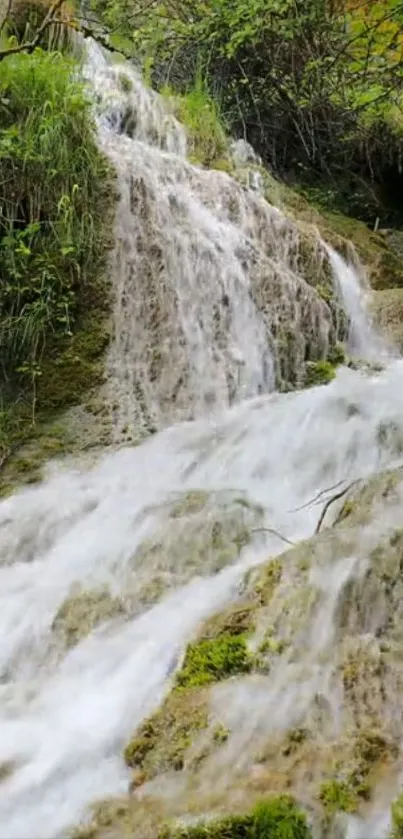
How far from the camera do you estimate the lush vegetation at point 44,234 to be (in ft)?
14.6

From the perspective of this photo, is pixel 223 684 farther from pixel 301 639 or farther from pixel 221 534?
pixel 221 534

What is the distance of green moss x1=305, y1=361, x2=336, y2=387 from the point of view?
4809 millimetres

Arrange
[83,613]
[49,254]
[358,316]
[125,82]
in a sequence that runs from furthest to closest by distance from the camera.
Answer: [125,82] < [358,316] < [49,254] < [83,613]

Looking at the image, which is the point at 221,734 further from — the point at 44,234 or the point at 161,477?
the point at 44,234

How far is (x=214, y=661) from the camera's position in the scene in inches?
86.7

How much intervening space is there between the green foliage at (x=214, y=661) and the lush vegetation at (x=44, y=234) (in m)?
2.28

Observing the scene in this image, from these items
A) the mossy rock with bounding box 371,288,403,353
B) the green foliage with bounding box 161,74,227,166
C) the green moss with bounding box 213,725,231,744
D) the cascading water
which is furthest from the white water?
the green moss with bounding box 213,725,231,744

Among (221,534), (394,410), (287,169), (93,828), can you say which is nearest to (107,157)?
(394,410)

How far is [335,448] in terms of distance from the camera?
379 centimetres

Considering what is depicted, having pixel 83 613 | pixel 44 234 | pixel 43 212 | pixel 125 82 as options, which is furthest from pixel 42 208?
pixel 125 82

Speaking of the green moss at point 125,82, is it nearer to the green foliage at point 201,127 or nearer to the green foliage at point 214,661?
the green foliage at point 201,127

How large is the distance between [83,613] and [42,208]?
2.83 metres

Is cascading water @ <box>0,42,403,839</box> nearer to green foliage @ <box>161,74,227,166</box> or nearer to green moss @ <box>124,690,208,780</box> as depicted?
green moss @ <box>124,690,208,780</box>

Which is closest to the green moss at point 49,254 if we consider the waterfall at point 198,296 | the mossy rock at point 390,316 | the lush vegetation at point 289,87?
the waterfall at point 198,296
